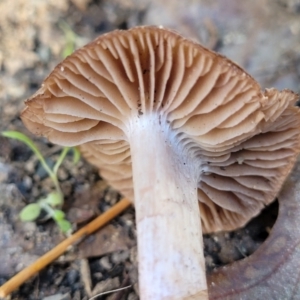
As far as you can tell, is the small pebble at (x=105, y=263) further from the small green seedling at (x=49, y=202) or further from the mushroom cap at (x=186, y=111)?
the mushroom cap at (x=186, y=111)

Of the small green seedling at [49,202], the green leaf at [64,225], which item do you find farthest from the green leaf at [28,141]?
the green leaf at [64,225]

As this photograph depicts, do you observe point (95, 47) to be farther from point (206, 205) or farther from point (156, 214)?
point (206, 205)

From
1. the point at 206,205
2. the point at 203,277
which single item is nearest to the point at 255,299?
the point at 203,277

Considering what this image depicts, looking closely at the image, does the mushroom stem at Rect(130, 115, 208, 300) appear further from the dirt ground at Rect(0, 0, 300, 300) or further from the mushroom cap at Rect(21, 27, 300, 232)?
the dirt ground at Rect(0, 0, 300, 300)

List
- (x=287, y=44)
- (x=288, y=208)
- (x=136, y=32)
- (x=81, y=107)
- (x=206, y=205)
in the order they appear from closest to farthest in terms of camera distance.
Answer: (x=136, y=32) < (x=81, y=107) < (x=288, y=208) < (x=206, y=205) < (x=287, y=44)

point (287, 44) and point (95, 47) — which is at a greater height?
point (287, 44)

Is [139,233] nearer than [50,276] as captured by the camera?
Yes

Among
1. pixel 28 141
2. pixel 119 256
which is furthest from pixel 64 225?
pixel 28 141
